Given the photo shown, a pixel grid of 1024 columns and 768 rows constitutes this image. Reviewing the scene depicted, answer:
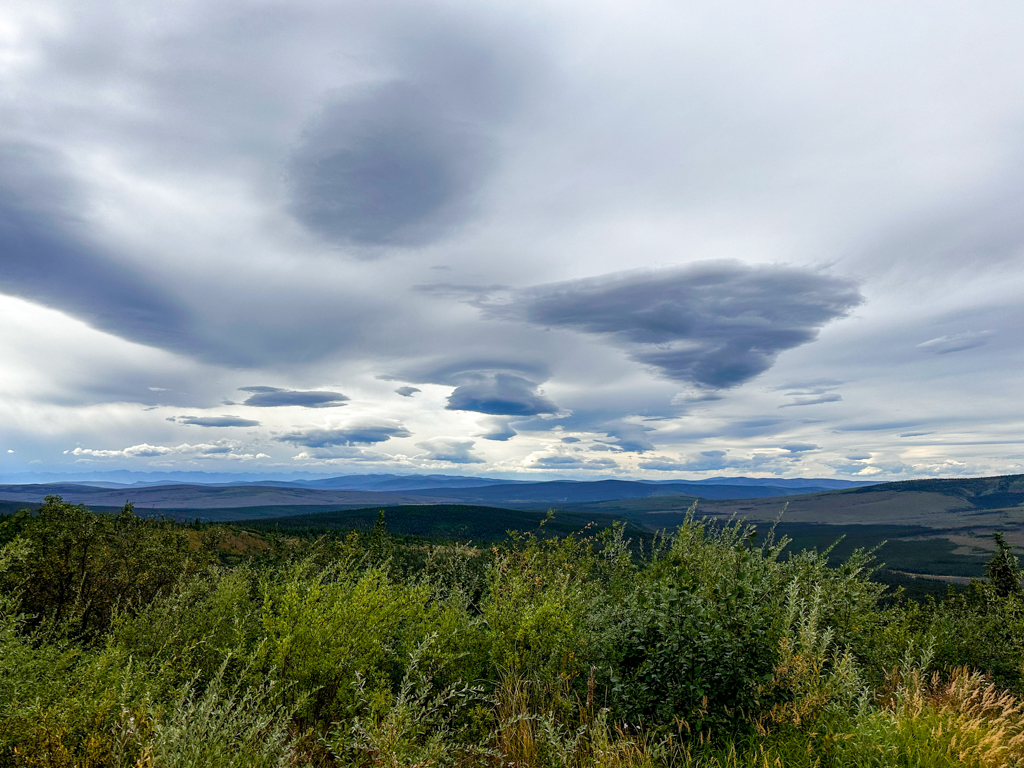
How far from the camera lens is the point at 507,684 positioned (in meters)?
6.43

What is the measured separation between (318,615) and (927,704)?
7620mm

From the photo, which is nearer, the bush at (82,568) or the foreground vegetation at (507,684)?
the foreground vegetation at (507,684)

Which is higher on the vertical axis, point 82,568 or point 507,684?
point 82,568

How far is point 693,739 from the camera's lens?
556cm

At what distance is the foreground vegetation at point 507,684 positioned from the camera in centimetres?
442

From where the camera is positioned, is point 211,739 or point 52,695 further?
point 52,695

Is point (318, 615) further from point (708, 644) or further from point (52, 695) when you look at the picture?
point (708, 644)

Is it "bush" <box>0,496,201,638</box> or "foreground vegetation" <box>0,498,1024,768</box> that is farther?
"bush" <box>0,496,201,638</box>

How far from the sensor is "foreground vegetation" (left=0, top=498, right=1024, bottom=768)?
4418 mm

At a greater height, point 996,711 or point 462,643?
point 462,643

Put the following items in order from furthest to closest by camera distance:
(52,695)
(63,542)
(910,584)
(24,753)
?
1. (910,584)
2. (63,542)
3. (52,695)
4. (24,753)

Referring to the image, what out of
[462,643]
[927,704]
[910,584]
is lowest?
[910,584]

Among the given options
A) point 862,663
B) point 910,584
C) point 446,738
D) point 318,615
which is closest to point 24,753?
point 318,615

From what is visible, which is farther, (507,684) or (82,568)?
(82,568)
